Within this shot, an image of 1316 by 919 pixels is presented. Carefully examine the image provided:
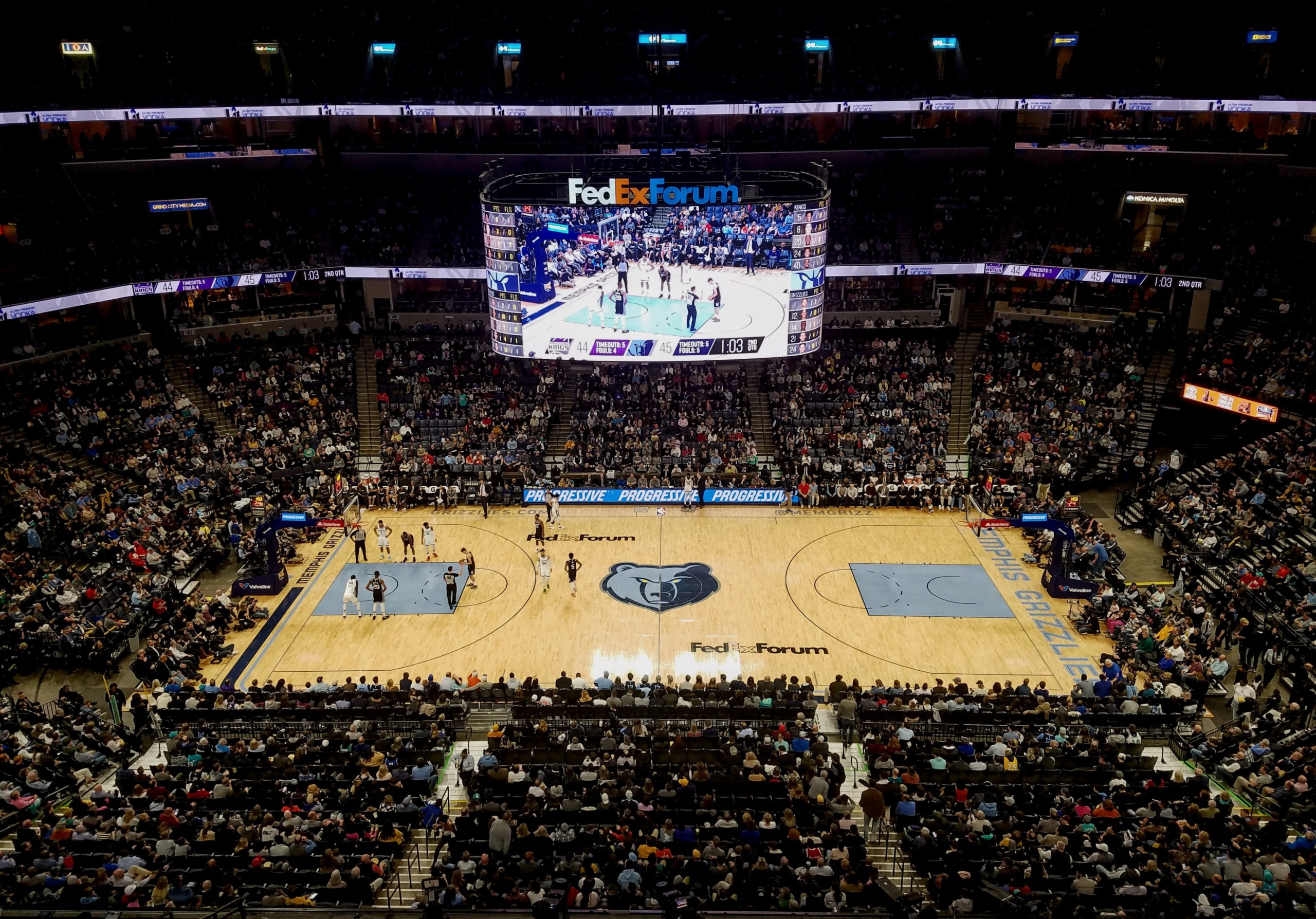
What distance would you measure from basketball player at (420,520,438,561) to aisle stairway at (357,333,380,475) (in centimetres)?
655

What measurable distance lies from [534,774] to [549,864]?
10.5 feet

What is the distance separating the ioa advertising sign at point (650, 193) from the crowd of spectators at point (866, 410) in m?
9.73

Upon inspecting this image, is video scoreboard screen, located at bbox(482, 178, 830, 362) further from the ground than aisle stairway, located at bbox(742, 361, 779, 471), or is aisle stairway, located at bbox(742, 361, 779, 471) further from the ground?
video scoreboard screen, located at bbox(482, 178, 830, 362)

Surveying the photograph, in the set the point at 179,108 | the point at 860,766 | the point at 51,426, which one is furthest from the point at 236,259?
the point at 860,766

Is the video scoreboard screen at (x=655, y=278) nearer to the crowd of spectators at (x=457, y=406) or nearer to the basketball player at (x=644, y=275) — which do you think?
the basketball player at (x=644, y=275)

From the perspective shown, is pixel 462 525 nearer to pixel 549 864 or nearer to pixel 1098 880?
pixel 549 864

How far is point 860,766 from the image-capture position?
78.1 feet

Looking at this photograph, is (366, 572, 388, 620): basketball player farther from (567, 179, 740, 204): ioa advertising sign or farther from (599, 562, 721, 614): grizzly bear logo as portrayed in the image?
(567, 179, 740, 204): ioa advertising sign

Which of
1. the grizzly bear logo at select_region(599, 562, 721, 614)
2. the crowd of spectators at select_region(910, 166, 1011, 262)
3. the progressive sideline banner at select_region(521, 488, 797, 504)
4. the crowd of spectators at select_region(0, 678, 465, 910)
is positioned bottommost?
the grizzly bear logo at select_region(599, 562, 721, 614)

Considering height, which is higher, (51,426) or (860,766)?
(51,426)

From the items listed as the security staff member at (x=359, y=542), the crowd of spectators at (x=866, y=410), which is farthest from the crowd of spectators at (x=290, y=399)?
the crowd of spectators at (x=866, y=410)

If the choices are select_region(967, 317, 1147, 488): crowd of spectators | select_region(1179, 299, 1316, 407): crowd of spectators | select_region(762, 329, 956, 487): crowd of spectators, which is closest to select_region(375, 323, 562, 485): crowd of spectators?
select_region(762, 329, 956, 487): crowd of spectators

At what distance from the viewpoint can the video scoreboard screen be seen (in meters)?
37.6

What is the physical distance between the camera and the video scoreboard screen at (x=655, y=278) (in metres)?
37.6
